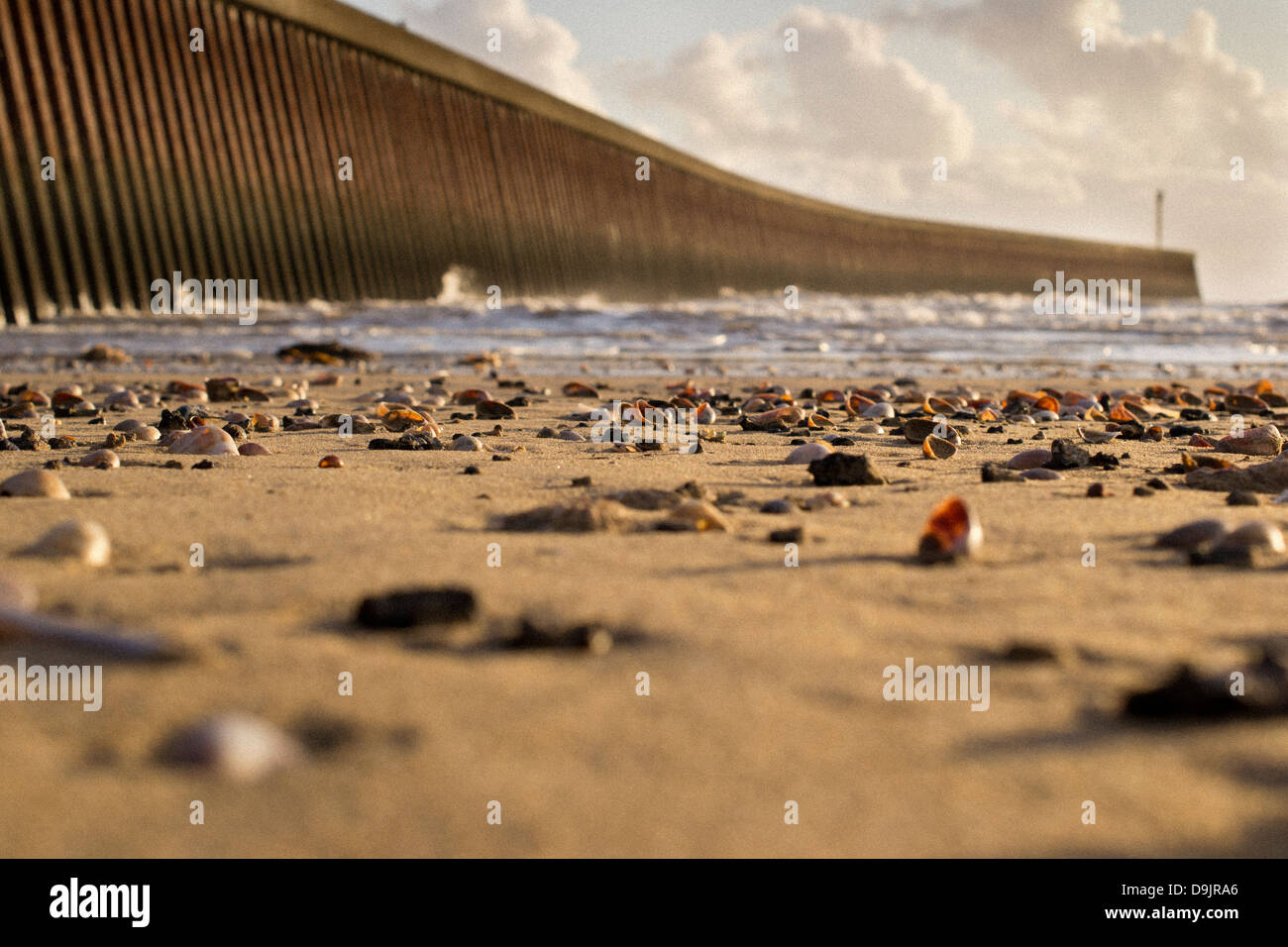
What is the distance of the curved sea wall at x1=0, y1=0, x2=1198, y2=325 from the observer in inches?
393

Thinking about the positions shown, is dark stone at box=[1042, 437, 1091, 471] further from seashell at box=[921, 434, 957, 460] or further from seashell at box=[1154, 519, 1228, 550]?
seashell at box=[1154, 519, 1228, 550]

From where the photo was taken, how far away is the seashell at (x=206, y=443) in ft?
11.0

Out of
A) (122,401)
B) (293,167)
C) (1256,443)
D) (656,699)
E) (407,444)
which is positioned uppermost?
(293,167)

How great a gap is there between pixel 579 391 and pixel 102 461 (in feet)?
11.2

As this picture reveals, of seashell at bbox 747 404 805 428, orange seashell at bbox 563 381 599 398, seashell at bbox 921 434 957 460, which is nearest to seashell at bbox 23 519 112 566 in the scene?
seashell at bbox 921 434 957 460

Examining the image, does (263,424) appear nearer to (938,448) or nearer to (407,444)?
(407,444)

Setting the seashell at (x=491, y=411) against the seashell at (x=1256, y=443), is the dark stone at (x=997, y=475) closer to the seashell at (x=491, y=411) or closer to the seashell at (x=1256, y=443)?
the seashell at (x=1256, y=443)

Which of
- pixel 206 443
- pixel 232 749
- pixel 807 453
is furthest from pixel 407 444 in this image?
pixel 232 749

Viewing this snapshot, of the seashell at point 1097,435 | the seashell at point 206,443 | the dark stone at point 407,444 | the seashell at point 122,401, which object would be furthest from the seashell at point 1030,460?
the seashell at point 122,401

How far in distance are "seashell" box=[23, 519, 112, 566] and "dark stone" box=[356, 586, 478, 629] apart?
0.58 meters

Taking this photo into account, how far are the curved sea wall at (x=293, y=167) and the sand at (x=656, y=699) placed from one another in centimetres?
909

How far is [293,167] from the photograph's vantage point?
13.3m
